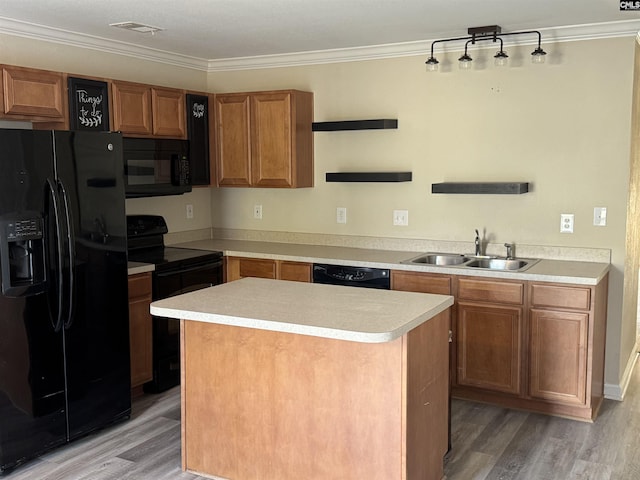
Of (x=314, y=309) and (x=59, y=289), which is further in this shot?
(x=59, y=289)

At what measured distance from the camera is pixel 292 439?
2906 mm

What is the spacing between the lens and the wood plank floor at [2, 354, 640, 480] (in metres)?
3.25

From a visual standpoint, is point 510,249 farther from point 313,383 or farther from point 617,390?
point 313,383

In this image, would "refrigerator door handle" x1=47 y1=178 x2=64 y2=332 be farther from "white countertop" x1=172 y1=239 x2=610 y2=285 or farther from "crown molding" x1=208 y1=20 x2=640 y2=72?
"crown molding" x1=208 y1=20 x2=640 y2=72

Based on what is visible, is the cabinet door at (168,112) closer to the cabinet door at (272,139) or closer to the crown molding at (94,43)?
the crown molding at (94,43)

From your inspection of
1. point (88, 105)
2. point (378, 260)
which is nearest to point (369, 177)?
point (378, 260)

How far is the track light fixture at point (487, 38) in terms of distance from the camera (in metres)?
4.01

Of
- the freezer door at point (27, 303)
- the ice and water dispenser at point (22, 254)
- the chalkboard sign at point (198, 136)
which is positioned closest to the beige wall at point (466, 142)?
the chalkboard sign at point (198, 136)

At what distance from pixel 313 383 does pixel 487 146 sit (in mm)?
2424

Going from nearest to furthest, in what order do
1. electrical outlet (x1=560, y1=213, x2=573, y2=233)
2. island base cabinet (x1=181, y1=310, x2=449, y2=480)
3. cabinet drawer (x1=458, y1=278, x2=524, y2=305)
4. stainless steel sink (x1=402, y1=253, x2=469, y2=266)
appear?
island base cabinet (x1=181, y1=310, x2=449, y2=480)
cabinet drawer (x1=458, y1=278, x2=524, y2=305)
electrical outlet (x1=560, y1=213, x2=573, y2=233)
stainless steel sink (x1=402, y1=253, x2=469, y2=266)

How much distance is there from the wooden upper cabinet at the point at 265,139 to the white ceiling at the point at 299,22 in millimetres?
401

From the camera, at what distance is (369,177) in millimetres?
4789

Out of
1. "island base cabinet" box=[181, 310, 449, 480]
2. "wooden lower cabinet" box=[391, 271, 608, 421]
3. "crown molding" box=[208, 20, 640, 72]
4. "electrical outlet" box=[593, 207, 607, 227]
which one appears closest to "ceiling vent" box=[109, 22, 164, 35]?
"crown molding" box=[208, 20, 640, 72]

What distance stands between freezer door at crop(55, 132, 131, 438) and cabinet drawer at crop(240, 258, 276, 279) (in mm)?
1269
